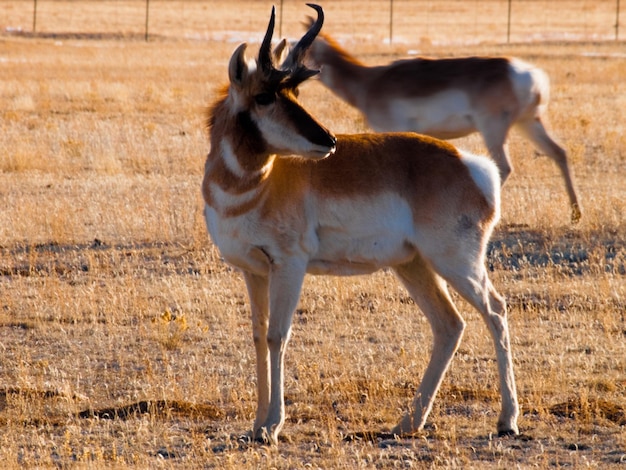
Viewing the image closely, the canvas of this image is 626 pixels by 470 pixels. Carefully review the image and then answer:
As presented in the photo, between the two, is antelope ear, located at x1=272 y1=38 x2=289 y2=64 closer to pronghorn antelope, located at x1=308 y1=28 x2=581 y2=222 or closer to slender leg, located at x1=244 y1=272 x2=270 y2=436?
slender leg, located at x1=244 y1=272 x2=270 y2=436

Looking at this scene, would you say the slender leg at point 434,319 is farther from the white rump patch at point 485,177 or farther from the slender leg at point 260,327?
the slender leg at point 260,327

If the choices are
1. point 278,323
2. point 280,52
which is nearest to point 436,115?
point 280,52

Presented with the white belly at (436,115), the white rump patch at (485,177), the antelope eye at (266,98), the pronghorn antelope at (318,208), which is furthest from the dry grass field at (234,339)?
the antelope eye at (266,98)

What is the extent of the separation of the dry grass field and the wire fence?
33.8 metres

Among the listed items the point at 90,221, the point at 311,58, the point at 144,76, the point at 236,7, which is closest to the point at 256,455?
the point at 90,221

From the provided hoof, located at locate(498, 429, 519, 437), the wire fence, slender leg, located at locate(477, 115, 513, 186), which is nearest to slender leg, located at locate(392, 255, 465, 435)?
hoof, located at locate(498, 429, 519, 437)

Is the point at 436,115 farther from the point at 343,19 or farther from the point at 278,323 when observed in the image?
the point at 343,19

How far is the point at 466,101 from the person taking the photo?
11.8m

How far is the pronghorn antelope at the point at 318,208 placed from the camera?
5523 mm

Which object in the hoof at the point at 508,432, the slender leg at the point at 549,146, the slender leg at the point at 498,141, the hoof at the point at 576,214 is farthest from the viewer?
the slender leg at the point at 498,141

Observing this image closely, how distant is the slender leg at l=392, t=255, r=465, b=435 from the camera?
594 cm

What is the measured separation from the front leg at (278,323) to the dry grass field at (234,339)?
0.47 feet

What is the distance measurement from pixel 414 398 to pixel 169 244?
4.88m

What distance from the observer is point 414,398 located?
19.5 feet
